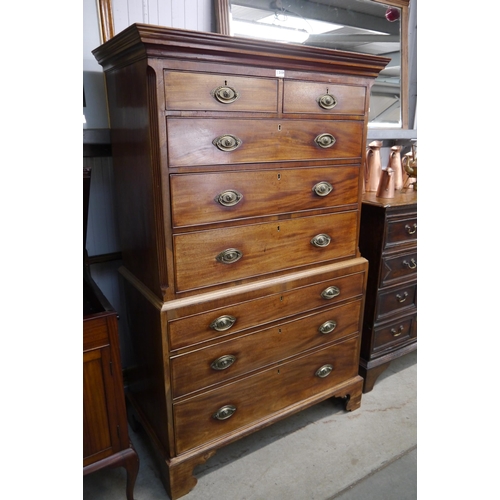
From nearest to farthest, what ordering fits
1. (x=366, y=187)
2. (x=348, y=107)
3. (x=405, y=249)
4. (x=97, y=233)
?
1. (x=348, y=107)
2. (x=97, y=233)
3. (x=405, y=249)
4. (x=366, y=187)

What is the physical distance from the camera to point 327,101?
1594mm

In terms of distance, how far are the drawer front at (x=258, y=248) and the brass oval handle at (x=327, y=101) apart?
45cm

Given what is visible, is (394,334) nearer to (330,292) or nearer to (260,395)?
(330,292)

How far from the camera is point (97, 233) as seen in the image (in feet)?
6.25

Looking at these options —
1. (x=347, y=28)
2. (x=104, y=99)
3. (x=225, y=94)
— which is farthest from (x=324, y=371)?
(x=347, y=28)

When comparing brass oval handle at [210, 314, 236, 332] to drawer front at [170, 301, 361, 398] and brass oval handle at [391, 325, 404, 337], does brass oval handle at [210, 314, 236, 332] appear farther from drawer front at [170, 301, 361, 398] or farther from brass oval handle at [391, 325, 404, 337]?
brass oval handle at [391, 325, 404, 337]

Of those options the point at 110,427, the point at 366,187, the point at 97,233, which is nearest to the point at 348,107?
the point at 366,187

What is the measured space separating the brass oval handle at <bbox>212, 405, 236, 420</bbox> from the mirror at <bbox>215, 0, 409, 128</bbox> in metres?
1.67

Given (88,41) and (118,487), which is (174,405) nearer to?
(118,487)

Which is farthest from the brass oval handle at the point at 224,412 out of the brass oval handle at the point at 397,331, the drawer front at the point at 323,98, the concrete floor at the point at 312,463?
the drawer front at the point at 323,98

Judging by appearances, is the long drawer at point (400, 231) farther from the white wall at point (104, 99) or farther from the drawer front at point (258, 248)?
the white wall at point (104, 99)

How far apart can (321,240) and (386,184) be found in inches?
25.9

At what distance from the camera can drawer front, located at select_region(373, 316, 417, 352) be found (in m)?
2.25
